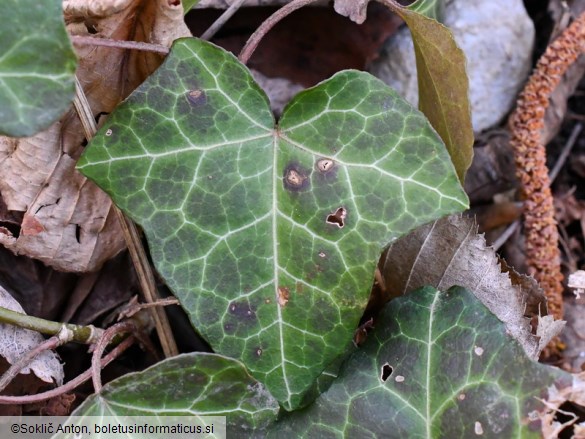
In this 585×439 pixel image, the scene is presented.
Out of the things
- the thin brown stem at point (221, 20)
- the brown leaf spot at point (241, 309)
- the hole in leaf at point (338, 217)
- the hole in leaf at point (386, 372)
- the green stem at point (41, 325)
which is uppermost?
the thin brown stem at point (221, 20)

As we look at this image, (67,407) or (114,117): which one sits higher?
(114,117)

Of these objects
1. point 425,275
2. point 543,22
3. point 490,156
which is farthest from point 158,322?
point 543,22

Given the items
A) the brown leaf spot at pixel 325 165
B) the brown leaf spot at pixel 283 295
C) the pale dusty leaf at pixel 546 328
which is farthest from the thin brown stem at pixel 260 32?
the pale dusty leaf at pixel 546 328

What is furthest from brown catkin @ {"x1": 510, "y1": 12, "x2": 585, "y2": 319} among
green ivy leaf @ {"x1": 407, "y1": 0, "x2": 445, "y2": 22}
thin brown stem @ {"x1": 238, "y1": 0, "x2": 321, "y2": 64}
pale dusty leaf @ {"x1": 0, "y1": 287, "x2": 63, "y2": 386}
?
pale dusty leaf @ {"x1": 0, "y1": 287, "x2": 63, "y2": 386}

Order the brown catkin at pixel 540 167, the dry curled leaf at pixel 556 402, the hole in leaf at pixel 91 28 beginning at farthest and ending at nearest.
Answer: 1. the brown catkin at pixel 540 167
2. the hole in leaf at pixel 91 28
3. the dry curled leaf at pixel 556 402

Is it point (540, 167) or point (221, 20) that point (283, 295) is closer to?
point (221, 20)

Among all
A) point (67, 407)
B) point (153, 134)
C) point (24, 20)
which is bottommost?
point (67, 407)

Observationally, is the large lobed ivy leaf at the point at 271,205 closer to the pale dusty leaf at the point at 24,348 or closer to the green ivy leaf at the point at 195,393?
the green ivy leaf at the point at 195,393

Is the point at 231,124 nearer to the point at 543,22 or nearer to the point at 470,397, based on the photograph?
the point at 470,397

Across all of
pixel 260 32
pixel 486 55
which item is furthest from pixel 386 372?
pixel 486 55
